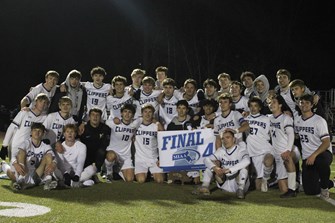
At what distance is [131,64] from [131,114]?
22.1 m

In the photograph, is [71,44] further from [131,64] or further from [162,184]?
[162,184]

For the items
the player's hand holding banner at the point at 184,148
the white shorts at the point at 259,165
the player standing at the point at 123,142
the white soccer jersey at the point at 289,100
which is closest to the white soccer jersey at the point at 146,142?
the player standing at the point at 123,142

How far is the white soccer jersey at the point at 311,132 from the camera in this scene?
6453mm

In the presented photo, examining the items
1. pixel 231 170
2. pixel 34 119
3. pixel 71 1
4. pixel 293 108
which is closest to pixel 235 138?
pixel 231 170

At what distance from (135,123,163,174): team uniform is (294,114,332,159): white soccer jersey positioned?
239 cm

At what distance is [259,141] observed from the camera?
23.0ft

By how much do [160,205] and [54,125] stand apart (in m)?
2.67

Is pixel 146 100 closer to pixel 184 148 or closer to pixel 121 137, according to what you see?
pixel 121 137

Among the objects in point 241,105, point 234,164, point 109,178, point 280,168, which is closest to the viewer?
point 234,164

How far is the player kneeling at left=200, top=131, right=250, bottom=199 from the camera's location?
6355 millimetres

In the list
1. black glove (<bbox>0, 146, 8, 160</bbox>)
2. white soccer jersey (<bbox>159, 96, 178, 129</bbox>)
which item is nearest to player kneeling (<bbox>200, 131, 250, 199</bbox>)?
white soccer jersey (<bbox>159, 96, 178, 129</bbox>)

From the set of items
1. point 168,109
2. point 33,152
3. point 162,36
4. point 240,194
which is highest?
point 162,36

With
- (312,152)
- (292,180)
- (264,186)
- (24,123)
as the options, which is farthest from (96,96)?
(312,152)

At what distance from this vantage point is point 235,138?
699 cm
